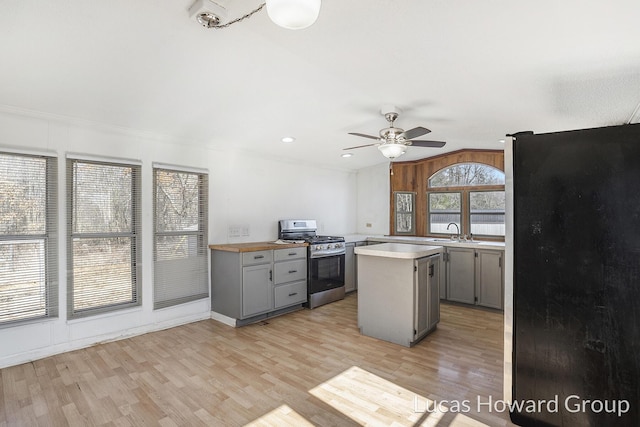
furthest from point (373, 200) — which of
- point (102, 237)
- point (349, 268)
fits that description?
point (102, 237)

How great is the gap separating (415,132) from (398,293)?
1.59 metres

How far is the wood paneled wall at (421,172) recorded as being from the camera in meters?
5.16

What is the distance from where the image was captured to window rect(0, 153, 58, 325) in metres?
2.73

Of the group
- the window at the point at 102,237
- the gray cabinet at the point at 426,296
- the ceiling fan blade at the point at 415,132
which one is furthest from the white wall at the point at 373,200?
the window at the point at 102,237

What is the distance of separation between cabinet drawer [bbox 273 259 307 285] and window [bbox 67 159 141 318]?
1.57 meters

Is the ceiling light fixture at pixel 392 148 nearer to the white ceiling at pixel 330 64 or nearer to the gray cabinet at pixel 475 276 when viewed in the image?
the white ceiling at pixel 330 64

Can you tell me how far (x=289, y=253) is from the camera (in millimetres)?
4254

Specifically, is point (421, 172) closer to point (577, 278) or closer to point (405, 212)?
point (405, 212)

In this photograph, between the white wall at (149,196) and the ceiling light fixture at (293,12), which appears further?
the white wall at (149,196)

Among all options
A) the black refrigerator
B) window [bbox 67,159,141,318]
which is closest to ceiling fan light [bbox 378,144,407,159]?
the black refrigerator

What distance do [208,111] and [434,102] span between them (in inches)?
86.6

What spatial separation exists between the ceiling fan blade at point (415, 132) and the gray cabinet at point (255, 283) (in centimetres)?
208

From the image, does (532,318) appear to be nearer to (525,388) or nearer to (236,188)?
(525,388)

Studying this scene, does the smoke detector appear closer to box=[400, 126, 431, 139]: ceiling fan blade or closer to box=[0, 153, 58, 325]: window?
box=[400, 126, 431, 139]: ceiling fan blade
